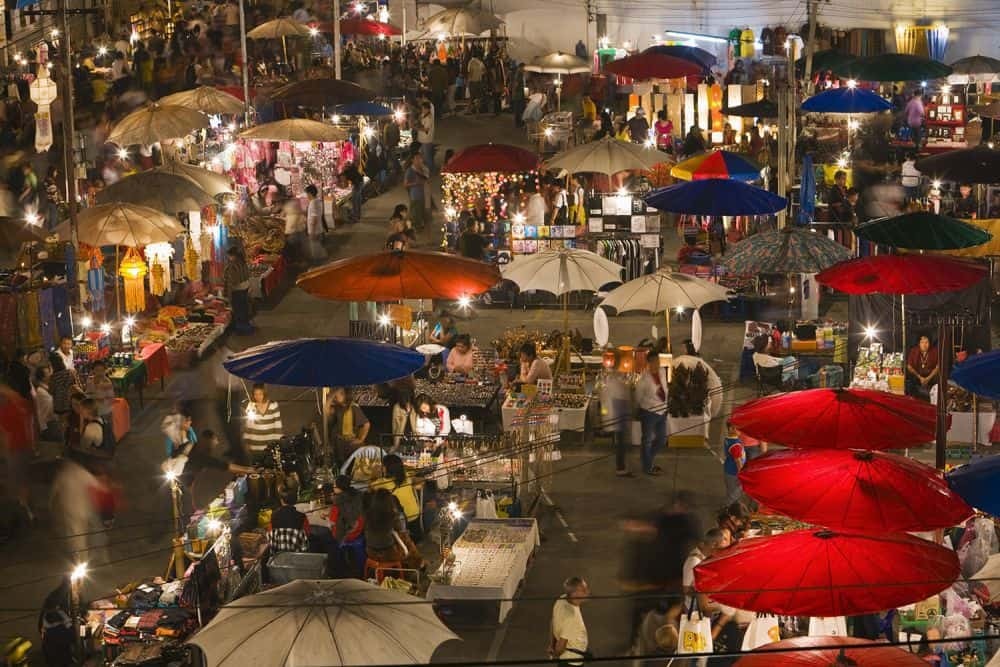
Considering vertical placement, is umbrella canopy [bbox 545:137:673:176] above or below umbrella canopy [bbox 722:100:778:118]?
below

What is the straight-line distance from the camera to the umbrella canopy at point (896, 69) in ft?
90.4

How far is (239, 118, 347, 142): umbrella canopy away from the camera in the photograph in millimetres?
22891

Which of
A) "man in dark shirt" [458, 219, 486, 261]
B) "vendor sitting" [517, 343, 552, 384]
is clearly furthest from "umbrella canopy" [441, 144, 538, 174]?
"vendor sitting" [517, 343, 552, 384]

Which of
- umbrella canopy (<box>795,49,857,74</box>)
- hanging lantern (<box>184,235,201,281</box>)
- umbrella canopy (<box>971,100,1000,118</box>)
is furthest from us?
umbrella canopy (<box>795,49,857,74</box>)

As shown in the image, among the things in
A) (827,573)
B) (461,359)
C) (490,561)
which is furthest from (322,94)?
(827,573)

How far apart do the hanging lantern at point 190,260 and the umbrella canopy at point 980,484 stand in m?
12.0

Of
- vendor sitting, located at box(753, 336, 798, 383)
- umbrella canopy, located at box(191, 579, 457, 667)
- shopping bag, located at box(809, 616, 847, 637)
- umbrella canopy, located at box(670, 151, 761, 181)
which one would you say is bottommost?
shopping bag, located at box(809, 616, 847, 637)

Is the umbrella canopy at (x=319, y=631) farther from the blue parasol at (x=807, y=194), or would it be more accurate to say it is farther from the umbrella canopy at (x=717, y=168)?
the blue parasol at (x=807, y=194)

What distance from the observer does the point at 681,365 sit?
1642cm

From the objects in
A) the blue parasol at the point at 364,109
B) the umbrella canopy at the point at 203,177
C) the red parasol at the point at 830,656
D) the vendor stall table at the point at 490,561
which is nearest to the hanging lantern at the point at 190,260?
the umbrella canopy at the point at 203,177

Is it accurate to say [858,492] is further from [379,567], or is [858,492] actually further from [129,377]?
[129,377]

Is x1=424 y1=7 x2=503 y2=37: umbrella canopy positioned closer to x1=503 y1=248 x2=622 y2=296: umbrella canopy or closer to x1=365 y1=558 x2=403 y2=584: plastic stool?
x1=503 y1=248 x2=622 y2=296: umbrella canopy

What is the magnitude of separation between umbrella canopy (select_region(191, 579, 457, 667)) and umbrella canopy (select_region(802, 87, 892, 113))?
59.6 feet

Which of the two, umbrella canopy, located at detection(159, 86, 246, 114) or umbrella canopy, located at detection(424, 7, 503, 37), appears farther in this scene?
umbrella canopy, located at detection(424, 7, 503, 37)
